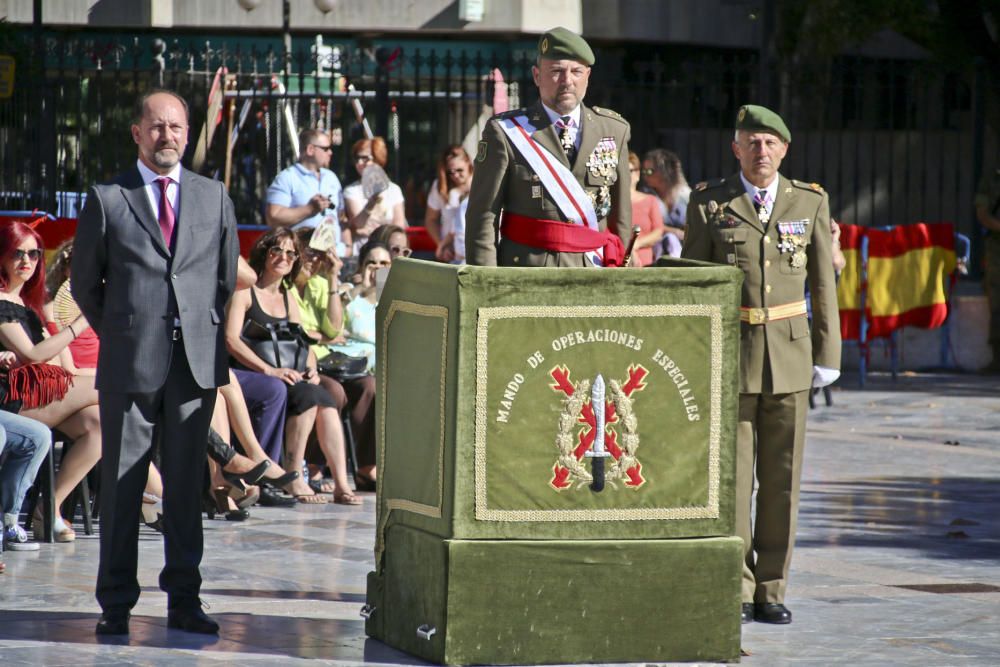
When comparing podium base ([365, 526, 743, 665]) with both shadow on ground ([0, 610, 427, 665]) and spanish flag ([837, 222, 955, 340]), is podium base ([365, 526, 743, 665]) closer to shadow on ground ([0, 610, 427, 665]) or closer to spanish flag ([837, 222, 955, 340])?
shadow on ground ([0, 610, 427, 665])

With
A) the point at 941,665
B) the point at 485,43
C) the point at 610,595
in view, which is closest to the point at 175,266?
the point at 610,595

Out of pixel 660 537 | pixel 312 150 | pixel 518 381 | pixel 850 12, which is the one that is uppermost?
pixel 850 12

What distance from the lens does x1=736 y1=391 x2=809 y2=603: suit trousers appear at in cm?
714

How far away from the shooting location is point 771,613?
7105mm

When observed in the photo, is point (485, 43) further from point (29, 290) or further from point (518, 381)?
point (518, 381)

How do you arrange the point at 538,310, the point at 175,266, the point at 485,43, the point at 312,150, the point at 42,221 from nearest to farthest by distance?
the point at 538,310 < the point at 175,266 < the point at 42,221 < the point at 312,150 < the point at 485,43

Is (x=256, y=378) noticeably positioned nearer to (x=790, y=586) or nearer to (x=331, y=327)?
(x=331, y=327)

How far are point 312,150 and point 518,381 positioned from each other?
8.06 meters

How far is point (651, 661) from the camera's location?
617cm

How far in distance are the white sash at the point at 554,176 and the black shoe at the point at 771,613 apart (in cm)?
162

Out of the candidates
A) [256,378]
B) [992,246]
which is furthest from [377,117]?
[256,378]

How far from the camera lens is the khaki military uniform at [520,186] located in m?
6.81

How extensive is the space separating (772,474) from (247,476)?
3.27m

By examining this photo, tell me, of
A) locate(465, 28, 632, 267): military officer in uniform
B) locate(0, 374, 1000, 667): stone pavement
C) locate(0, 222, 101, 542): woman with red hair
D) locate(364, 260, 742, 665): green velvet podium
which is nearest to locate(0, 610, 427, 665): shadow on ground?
locate(0, 374, 1000, 667): stone pavement
